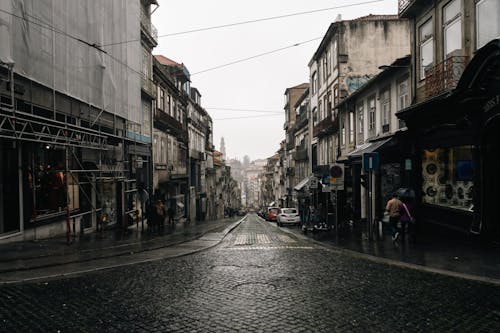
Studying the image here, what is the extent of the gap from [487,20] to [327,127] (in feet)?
70.2

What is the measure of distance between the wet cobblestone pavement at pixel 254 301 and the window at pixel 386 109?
13.0m

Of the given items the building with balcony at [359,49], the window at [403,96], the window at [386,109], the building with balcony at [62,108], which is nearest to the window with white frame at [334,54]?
the building with balcony at [359,49]

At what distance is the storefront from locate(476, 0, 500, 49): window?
1.18 m

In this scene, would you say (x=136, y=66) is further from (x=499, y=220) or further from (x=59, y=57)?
(x=499, y=220)

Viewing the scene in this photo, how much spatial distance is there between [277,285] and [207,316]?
7.10 ft

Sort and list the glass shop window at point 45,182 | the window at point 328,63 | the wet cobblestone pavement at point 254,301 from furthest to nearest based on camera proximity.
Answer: the window at point 328,63
the glass shop window at point 45,182
the wet cobblestone pavement at point 254,301

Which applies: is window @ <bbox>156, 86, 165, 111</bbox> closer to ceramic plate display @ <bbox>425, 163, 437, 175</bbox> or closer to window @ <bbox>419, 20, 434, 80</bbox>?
window @ <bbox>419, 20, 434, 80</bbox>

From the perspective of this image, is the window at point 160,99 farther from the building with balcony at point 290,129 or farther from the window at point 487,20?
the building with balcony at point 290,129

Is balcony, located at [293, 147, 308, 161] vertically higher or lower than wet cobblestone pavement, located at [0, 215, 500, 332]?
higher

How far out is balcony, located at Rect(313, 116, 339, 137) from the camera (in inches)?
1249

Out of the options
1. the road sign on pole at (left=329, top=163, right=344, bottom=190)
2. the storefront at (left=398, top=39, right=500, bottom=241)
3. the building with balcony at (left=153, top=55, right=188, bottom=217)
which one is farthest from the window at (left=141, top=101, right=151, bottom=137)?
the storefront at (left=398, top=39, right=500, bottom=241)

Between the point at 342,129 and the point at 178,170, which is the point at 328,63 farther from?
the point at 178,170

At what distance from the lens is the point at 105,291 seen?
7613 mm

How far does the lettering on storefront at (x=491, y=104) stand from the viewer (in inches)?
439
